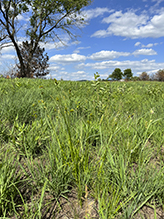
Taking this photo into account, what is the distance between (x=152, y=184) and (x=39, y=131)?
1.45m

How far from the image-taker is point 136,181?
1490mm

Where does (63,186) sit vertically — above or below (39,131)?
below

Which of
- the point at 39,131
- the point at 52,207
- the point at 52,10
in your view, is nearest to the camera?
the point at 52,207

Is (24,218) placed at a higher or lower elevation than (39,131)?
lower

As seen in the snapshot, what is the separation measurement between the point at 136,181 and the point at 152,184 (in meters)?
0.14

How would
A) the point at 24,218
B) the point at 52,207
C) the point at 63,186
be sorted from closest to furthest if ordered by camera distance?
the point at 24,218, the point at 52,207, the point at 63,186

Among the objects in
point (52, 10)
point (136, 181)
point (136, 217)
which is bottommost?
point (136, 217)

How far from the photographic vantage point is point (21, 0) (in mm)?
19219

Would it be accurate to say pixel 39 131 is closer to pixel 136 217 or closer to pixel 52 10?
pixel 136 217

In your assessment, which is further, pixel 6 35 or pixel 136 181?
pixel 6 35

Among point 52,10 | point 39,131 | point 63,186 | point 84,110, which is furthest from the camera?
point 52,10

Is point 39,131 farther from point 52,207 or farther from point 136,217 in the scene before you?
point 136,217

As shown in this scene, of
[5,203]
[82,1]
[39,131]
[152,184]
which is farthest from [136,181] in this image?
[82,1]

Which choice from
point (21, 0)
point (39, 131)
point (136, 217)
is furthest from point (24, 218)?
point (21, 0)
